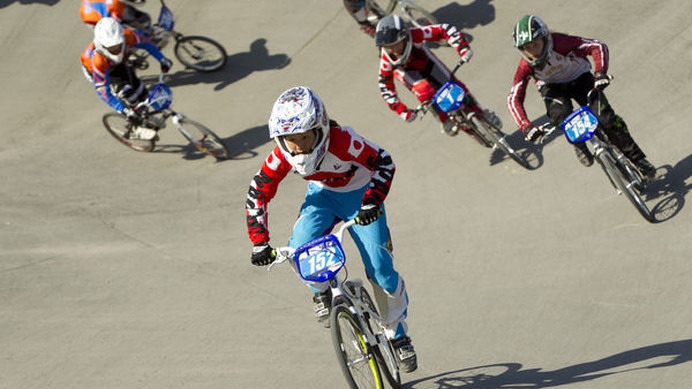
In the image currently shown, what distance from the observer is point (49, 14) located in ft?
52.3

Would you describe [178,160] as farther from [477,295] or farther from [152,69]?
[477,295]

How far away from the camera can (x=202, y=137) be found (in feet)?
38.5

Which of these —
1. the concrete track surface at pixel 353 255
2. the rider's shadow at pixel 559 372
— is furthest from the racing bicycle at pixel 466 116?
the rider's shadow at pixel 559 372

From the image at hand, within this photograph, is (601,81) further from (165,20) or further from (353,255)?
(165,20)

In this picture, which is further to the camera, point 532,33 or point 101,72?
point 101,72

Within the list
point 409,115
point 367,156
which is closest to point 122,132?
point 409,115

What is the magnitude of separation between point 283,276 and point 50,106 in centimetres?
731

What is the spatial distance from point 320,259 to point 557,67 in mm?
4264

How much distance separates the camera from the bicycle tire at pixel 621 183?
26.0ft

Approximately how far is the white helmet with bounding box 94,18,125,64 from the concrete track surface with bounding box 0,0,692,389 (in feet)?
6.15

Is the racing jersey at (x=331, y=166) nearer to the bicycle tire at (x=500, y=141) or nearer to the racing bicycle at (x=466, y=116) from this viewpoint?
the racing bicycle at (x=466, y=116)

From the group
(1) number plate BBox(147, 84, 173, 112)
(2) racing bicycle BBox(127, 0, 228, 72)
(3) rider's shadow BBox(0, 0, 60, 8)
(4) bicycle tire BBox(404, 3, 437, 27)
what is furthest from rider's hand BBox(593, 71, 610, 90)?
(3) rider's shadow BBox(0, 0, 60, 8)

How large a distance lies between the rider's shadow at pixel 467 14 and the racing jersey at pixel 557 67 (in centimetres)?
487

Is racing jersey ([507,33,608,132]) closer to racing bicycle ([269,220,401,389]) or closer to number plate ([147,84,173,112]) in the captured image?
racing bicycle ([269,220,401,389])
